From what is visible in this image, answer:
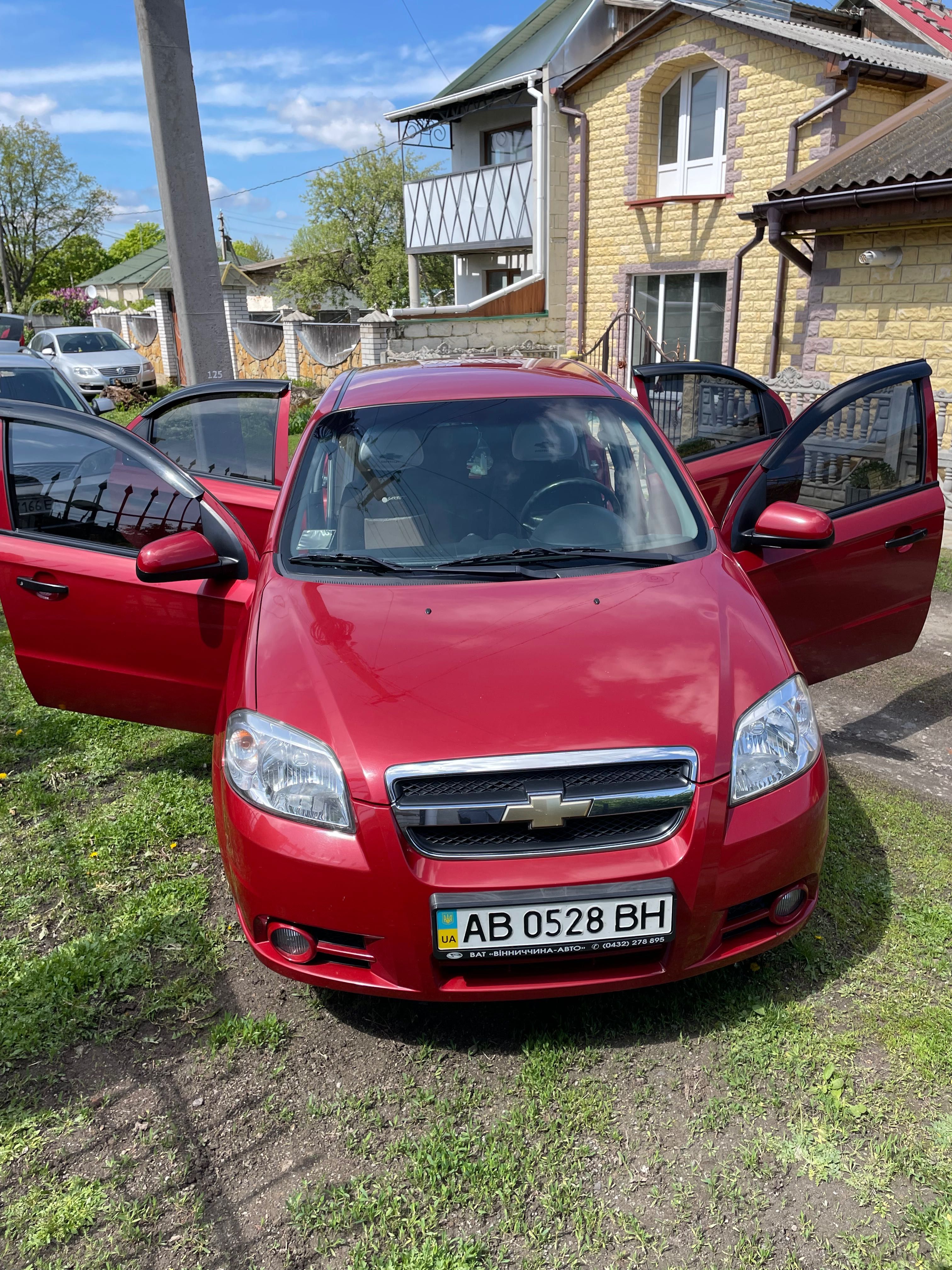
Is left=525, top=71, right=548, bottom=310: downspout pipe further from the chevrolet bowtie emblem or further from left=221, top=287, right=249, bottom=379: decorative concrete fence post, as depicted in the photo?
the chevrolet bowtie emblem

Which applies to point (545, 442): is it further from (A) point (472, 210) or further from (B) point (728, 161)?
(A) point (472, 210)

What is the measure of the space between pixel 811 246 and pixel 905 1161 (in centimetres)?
1335

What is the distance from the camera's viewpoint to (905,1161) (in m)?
2.19

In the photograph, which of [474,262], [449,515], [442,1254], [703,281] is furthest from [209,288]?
[474,262]

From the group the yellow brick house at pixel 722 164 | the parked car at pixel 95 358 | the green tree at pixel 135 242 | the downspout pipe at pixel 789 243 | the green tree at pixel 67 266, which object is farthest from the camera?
the green tree at pixel 135 242

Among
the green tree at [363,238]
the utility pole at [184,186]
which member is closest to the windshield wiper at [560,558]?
the utility pole at [184,186]

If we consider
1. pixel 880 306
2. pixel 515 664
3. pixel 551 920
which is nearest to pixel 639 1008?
pixel 551 920

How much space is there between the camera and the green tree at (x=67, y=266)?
6297 centimetres

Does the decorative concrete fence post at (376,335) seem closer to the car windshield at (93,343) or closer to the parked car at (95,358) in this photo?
the parked car at (95,358)

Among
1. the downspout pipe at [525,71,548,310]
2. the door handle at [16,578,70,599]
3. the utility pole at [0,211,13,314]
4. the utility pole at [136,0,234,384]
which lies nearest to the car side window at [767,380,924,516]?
the door handle at [16,578,70,599]

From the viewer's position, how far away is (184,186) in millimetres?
6473

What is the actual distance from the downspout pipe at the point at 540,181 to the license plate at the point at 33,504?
1667 cm

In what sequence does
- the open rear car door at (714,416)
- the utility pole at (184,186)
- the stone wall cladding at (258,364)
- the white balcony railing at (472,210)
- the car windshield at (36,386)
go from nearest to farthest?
1. the open rear car door at (714,416)
2. the utility pole at (184,186)
3. the car windshield at (36,386)
4. the white balcony railing at (472,210)
5. the stone wall cladding at (258,364)

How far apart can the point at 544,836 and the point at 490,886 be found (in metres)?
0.18
